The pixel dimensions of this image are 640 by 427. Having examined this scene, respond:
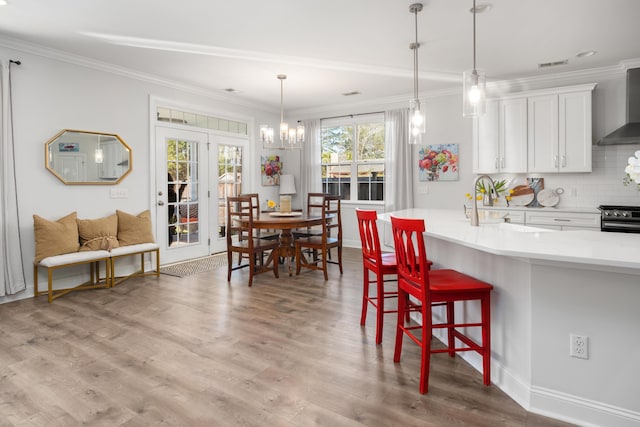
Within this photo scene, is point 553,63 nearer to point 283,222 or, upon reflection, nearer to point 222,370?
point 283,222

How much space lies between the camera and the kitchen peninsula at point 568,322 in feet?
5.55

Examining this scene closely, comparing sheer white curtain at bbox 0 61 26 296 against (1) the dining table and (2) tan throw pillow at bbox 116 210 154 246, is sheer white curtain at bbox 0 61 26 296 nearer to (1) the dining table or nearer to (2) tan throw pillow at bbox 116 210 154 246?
(2) tan throw pillow at bbox 116 210 154 246

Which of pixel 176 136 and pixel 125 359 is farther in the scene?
pixel 176 136

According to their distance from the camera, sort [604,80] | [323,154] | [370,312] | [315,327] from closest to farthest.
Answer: [315,327]
[370,312]
[604,80]
[323,154]

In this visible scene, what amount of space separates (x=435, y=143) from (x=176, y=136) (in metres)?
4.01

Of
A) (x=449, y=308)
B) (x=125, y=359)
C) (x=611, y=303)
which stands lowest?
(x=125, y=359)

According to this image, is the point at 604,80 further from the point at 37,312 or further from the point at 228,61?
the point at 37,312

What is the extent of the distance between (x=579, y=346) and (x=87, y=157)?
5011mm

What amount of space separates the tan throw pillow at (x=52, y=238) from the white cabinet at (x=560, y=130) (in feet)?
18.7

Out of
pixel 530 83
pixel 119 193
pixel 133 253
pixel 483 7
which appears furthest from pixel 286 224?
Answer: pixel 530 83

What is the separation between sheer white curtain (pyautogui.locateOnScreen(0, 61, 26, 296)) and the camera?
3754 millimetres

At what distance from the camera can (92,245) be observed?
425 cm

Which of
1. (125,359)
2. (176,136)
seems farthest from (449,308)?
(176,136)

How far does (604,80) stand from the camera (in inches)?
194
